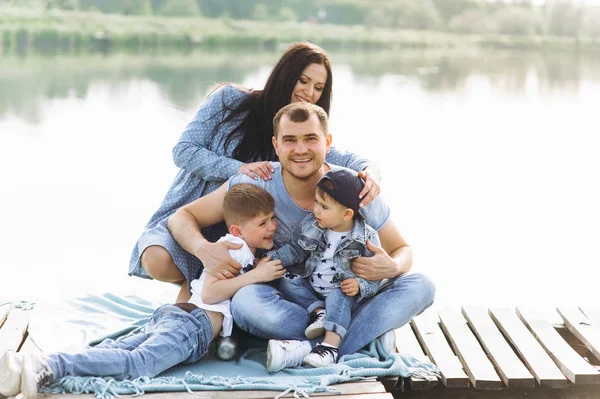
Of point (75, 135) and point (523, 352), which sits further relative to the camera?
point (75, 135)

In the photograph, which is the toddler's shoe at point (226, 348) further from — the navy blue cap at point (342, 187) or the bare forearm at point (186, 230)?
the navy blue cap at point (342, 187)

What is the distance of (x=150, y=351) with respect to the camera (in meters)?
3.06

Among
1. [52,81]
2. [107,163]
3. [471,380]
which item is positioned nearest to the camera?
[471,380]

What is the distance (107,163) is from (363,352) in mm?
6377

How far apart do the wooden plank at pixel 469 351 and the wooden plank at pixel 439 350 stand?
25 millimetres

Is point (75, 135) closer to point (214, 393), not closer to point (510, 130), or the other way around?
point (510, 130)

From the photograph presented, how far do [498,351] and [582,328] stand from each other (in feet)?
1.82

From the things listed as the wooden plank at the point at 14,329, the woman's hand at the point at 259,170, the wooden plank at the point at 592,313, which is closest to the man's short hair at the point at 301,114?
the woman's hand at the point at 259,170

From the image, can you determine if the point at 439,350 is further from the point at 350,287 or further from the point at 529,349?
the point at 350,287

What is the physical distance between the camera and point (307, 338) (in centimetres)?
327

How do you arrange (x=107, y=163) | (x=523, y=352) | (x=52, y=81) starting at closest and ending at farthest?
(x=523, y=352) → (x=107, y=163) → (x=52, y=81)

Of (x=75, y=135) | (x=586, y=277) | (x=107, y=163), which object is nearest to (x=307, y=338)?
(x=586, y=277)

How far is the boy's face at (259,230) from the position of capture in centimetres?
331

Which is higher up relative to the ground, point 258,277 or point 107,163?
point 258,277
